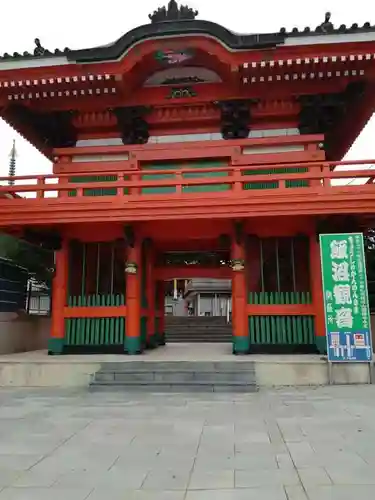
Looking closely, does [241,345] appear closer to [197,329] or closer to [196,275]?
[196,275]

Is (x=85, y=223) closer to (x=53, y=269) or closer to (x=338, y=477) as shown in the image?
(x=53, y=269)

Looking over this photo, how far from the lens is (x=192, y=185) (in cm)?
1079

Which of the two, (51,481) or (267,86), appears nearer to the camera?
(51,481)

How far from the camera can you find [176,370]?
30.1ft

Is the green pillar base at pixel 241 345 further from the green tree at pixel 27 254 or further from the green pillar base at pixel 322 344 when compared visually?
the green tree at pixel 27 254

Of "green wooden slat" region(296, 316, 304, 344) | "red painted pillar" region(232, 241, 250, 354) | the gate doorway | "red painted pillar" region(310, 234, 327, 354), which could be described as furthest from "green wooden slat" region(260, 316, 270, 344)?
the gate doorway

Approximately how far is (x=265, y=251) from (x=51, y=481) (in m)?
8.65

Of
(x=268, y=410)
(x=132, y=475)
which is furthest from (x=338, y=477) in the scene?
(x=268, y=410)

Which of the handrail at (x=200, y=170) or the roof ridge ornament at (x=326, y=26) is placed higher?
the roof ridge ornament at (x=326, y=26)

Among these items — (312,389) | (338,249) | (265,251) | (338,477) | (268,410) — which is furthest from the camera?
(265,251)

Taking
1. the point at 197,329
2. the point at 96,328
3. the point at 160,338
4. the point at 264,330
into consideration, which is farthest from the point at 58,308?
the point at 197,329

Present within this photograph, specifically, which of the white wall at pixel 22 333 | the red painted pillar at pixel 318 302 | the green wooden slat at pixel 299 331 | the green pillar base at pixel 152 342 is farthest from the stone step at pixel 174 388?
the white wall at pixel 22 333

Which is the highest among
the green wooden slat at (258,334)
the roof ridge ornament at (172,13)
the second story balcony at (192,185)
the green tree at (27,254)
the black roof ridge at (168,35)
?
the roof ridge ornament at (172,13)

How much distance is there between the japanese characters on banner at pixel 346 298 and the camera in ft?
29.8
